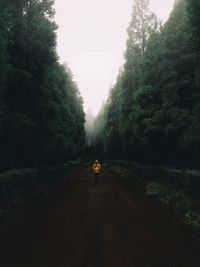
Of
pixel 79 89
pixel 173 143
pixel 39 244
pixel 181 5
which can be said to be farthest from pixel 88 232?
pixel 79 89

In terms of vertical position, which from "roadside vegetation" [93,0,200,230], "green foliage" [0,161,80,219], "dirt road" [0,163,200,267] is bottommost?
"dirt road" [0,163,200,267]

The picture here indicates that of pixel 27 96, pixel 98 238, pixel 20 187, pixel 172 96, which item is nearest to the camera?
pixel 98 238

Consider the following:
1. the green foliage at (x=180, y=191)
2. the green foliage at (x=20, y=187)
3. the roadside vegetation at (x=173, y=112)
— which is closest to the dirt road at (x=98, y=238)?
the green foliage at (x=180, y=191)

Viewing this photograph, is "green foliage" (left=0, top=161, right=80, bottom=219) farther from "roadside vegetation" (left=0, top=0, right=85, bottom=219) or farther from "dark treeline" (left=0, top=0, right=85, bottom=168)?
"dark treeline" (left=0, top=0, right=85, bottom=168)

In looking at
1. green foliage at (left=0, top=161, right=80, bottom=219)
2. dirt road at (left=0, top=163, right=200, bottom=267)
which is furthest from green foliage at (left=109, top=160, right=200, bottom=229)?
green foliage at (left=0, top=161, right=80, bottom=219)

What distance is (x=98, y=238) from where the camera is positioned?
11.7 m

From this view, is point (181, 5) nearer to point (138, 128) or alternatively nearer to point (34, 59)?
point (138, 128)

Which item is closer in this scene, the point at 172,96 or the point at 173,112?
the point at 173,112

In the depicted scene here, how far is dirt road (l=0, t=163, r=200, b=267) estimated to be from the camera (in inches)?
377

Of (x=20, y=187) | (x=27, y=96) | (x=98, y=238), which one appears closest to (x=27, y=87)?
(x=27, y=96)

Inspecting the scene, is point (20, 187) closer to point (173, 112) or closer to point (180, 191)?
point (180, 191)

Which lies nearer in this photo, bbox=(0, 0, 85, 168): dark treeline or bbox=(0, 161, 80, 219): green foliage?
bbox=(0, 161, 80, 219): green foliage

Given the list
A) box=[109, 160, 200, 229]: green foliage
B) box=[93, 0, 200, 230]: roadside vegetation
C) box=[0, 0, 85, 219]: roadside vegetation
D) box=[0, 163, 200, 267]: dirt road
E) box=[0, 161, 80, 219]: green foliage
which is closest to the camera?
box=[0, 163, 200, 267]: dirt road

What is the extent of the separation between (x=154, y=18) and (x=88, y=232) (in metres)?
29.3
